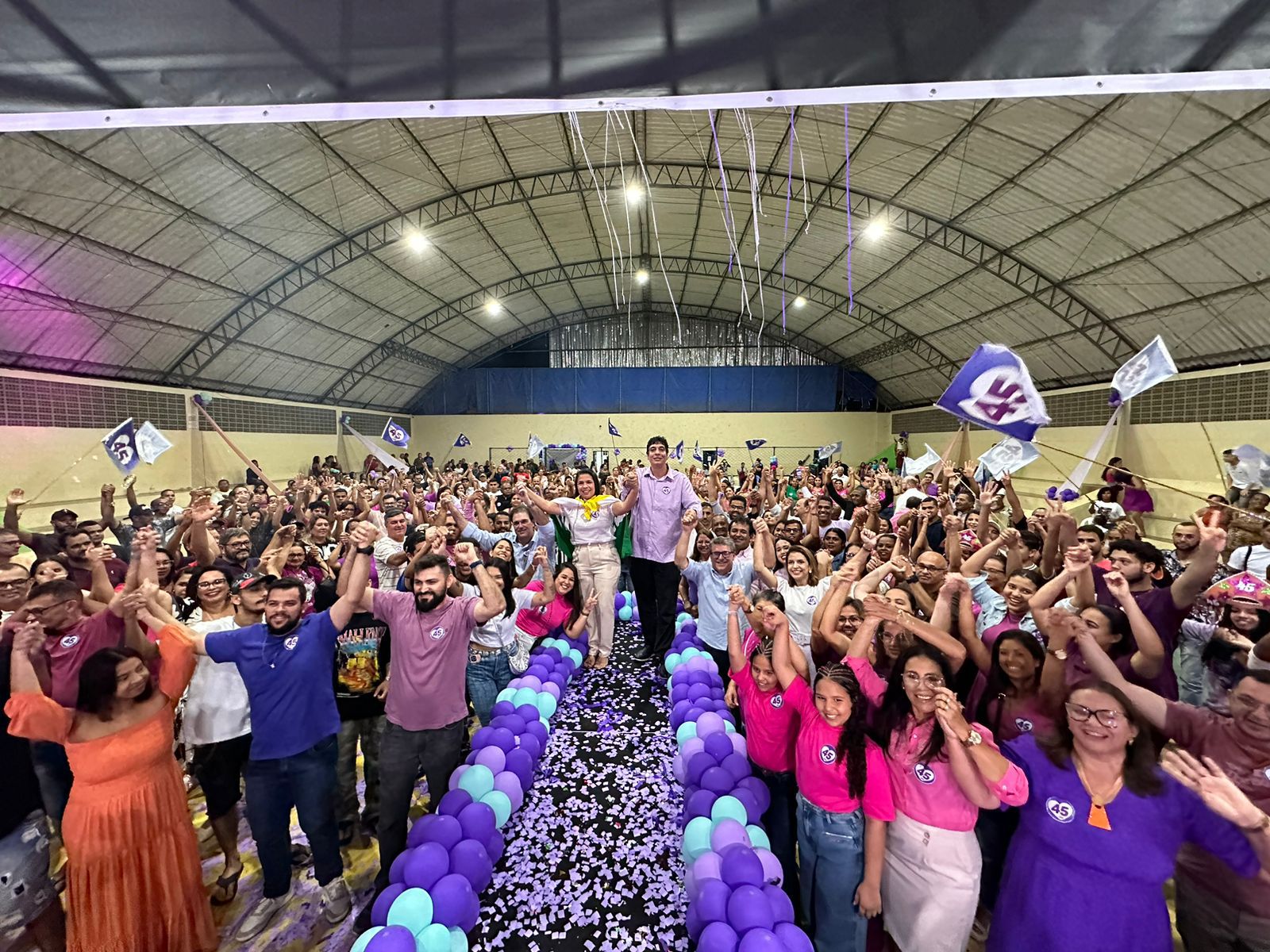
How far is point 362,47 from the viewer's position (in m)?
1.21

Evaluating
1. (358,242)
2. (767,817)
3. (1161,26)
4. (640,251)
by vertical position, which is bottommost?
(767,817)

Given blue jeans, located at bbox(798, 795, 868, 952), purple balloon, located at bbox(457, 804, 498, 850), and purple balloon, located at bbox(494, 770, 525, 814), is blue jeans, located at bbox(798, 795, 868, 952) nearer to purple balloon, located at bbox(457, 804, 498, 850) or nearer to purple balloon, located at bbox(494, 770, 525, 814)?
purple balloon, located at bbox(457, 804, 498, 850)

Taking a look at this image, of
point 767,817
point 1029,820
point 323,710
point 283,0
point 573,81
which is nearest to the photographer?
point 283,0

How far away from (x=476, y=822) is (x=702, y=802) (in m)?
1.29

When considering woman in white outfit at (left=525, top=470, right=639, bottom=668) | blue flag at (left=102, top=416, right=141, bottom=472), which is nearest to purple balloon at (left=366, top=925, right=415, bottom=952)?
woman in white outfit at (left=525, top=470, right=639, bottom=668)

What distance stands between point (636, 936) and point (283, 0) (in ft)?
12.8

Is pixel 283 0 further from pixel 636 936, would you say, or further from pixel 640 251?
pixel 640 251

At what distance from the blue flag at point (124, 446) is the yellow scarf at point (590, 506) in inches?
266

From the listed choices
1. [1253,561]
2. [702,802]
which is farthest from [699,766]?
[1253,561]

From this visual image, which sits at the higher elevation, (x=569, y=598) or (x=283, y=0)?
(x=283, y=0)

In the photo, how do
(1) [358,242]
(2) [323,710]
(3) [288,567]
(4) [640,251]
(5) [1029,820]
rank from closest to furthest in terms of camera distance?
(5) [1029,820] < (2) [323,710] < (3) [288,567] < (1) [358,242] < (4) [640,251]

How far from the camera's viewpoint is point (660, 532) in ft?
18.4

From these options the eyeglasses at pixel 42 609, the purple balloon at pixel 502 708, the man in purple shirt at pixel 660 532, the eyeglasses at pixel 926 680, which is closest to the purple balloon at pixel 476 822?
the purple balloon at pixel 502 708

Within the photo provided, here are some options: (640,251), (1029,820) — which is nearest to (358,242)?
(640,251)
